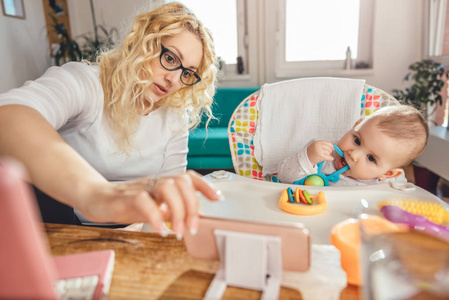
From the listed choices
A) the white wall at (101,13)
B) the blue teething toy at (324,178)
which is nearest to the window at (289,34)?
the white wall at (101,13)

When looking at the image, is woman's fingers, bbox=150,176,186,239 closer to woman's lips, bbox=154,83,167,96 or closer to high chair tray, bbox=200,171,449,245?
high chair tray, bbox=200,171,449,245

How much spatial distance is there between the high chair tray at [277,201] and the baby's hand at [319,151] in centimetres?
14

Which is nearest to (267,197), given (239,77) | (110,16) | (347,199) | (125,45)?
(347,199)

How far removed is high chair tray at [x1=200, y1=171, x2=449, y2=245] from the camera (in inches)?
31.2

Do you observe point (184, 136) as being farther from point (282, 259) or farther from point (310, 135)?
point (282, 259)

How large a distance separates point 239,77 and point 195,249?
11.2ft

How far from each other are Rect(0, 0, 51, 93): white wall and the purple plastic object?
129 inches

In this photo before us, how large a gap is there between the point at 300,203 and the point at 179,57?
0.66 metres

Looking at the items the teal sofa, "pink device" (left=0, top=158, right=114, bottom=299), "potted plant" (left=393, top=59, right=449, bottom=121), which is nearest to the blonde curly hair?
"pink device" (left=0, top=158, right=114, bottom=299)

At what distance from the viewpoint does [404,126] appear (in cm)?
109

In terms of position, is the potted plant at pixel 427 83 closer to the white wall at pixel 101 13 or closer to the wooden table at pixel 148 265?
the wooden table at pixel 148 265

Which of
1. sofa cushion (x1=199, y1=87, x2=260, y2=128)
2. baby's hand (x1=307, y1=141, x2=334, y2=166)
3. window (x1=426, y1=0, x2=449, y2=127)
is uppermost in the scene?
window (x1=426, y1=0, x2=449, y2=127)

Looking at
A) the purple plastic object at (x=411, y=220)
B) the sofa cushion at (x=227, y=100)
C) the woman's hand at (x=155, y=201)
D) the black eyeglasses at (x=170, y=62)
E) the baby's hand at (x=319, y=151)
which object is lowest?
the sofa cushion at (x=227, y=100)

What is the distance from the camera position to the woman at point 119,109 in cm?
50
